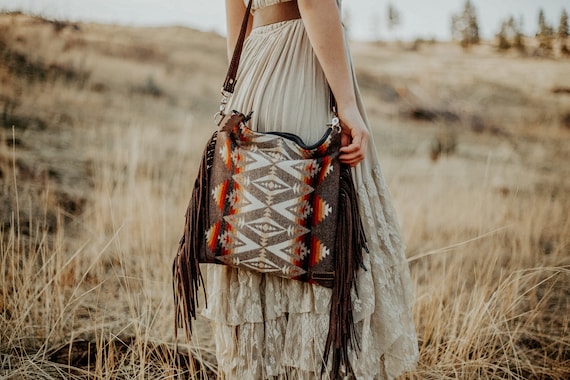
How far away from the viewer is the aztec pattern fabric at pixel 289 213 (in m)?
1.41

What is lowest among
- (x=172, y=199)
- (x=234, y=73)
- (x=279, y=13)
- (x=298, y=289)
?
(x=172, y=199)


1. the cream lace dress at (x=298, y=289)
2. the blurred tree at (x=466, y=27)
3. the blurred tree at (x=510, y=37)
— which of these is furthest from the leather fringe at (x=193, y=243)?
the blurred tree at (x=466, y=27)

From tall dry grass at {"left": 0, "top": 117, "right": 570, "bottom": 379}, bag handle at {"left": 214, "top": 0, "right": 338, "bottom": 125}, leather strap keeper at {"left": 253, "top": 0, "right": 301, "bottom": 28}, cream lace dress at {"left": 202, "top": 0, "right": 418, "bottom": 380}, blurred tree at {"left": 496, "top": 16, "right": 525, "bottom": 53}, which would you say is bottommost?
tall dry grass at {"left": 0, "top": 117, "right": 570, "bottom": 379}

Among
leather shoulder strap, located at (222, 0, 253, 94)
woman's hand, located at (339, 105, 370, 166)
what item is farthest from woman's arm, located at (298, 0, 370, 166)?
leather shoulder strap, located at (222, 0, 253, 94)

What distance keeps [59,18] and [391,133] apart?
23.0 ft

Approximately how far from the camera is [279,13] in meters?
1.54

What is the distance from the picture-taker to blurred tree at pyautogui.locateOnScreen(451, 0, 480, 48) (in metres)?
25.0

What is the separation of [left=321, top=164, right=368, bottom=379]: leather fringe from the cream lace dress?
0.05m

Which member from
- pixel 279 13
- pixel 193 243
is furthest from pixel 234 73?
pixel 193 243

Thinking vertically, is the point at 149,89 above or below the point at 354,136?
above

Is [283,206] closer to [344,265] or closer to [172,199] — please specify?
[344,265]

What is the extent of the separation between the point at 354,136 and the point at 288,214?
11.8 inches

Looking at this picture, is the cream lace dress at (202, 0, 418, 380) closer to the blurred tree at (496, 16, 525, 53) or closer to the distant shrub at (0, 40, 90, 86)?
the distant shrub at (0, 40, 90, 86)

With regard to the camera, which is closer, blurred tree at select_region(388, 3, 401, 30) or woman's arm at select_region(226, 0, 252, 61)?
woman's arm at select_region(226, 0, 252, 61)
